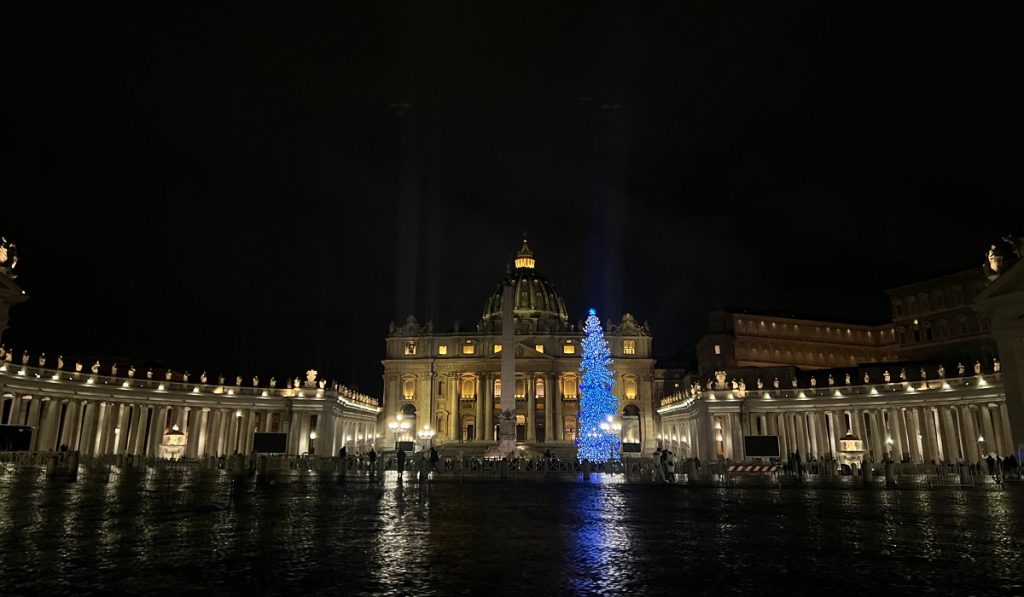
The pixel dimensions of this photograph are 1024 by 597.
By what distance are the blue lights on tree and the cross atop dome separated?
246 ft

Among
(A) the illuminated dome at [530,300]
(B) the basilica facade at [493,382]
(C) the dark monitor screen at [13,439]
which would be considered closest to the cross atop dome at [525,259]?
(A) the illuminated dome at [530,300]

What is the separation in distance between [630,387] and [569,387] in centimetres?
Answer: 1050

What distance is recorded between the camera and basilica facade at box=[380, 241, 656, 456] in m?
106

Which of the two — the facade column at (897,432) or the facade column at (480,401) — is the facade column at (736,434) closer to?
the facade column at (897,432)

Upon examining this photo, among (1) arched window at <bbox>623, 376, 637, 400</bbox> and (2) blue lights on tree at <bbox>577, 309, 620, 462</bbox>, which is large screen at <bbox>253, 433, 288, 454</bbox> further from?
(1) arched window at <bbox>623, 376, 637, 400</bbox>

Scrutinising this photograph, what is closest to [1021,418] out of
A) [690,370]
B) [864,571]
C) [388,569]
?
[864,571]

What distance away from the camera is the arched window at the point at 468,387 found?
110m

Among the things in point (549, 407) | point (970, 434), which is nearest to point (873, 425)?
point (970, 434)

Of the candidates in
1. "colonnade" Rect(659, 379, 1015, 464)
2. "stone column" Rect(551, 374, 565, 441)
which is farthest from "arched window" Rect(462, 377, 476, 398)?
"colonnade" Rect(659, 379, 1015, 464)

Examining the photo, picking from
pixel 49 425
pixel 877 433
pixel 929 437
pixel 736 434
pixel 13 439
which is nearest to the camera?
pixel 13 439

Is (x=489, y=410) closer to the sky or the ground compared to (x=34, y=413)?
closer to the sky

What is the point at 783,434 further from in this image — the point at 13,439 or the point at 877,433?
the point at 13,439

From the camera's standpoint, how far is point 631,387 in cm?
10950

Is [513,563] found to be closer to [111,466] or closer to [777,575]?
[777,575]
